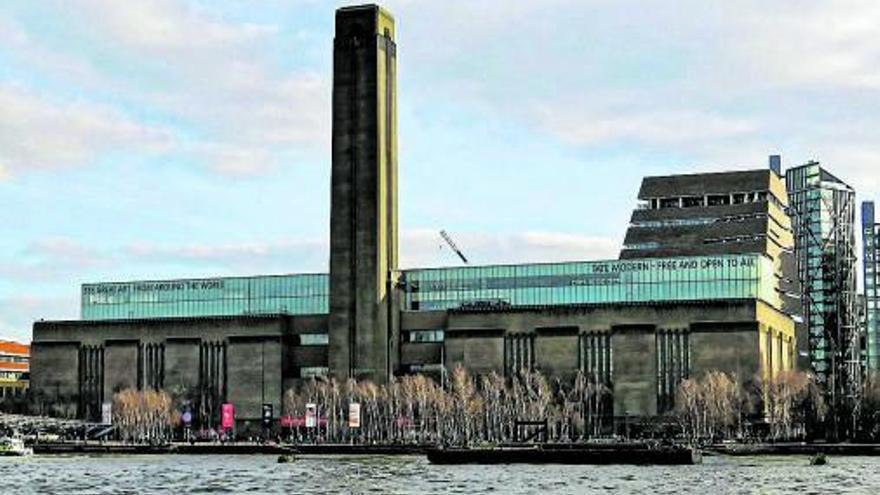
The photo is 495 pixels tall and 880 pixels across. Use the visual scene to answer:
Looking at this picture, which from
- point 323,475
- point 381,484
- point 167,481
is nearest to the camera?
point 381,484

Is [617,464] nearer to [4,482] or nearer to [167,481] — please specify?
[167,481]

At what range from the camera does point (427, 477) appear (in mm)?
139250

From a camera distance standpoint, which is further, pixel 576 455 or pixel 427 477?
pixel 576 455

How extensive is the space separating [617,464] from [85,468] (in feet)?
185

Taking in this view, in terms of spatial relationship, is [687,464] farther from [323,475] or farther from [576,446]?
[323,475]

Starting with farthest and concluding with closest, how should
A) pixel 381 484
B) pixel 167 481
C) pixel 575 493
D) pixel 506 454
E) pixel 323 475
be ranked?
1. pixel 506 454
2. pixel 323 475
3. pixel 167 481
4. pixel 381 484
5. pixel 575 493

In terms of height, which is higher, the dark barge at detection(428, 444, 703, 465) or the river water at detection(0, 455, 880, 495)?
the dark barge at detection(428, 444, 703, 465)

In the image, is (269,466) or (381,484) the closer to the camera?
(381,484)

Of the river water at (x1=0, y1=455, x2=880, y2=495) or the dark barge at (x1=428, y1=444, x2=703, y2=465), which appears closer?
the river water at (x1=0, y1=455, x2=880, y2=495)

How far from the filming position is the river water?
11825cm

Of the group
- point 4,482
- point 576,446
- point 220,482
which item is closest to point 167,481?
point 220,482

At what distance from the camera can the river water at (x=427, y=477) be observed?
11825 cm

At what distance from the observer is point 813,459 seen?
162 meters

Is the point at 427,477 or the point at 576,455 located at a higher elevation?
the point at 576,455
